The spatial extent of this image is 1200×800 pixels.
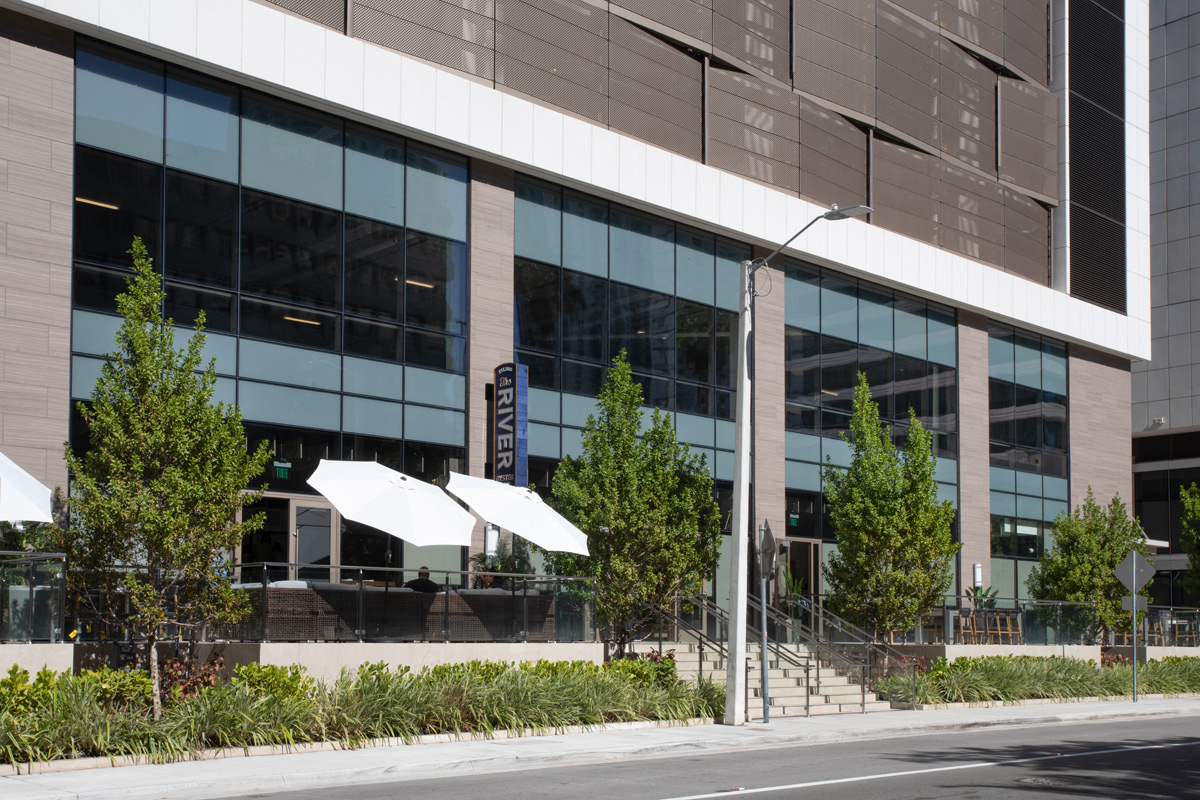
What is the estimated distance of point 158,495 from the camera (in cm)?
1714

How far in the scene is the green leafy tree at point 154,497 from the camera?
1694 cm

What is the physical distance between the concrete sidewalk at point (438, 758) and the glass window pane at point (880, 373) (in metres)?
14.8

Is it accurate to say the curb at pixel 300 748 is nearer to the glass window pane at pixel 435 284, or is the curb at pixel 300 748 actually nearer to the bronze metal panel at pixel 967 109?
the glass window pane at pixel 435 284

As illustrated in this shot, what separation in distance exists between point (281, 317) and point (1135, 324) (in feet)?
109

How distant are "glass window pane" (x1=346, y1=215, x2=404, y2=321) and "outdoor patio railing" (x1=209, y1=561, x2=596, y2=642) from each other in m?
6.55

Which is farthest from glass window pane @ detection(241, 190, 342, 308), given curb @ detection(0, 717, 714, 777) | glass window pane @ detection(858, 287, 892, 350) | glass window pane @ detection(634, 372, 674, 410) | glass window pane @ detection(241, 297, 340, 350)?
glass window pane @ detection(858, 287, 892, 350)

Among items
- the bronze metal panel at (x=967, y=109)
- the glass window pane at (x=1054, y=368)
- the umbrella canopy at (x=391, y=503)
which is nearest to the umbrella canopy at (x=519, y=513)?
the umbrella canopy at (x=391, y=503)

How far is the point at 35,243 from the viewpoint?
21047 mm

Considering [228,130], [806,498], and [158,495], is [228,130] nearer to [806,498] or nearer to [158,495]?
[158,495]

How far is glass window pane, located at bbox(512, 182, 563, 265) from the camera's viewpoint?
93.6 ft

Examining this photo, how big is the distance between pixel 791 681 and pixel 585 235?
38.5 ft

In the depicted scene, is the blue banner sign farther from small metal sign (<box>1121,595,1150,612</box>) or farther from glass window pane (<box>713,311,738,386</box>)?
small metal sign (<box>1121,595,1150,612</box>)

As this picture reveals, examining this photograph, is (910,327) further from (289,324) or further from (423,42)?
(289,324)

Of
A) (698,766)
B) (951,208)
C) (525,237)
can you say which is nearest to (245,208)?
(525,237)
